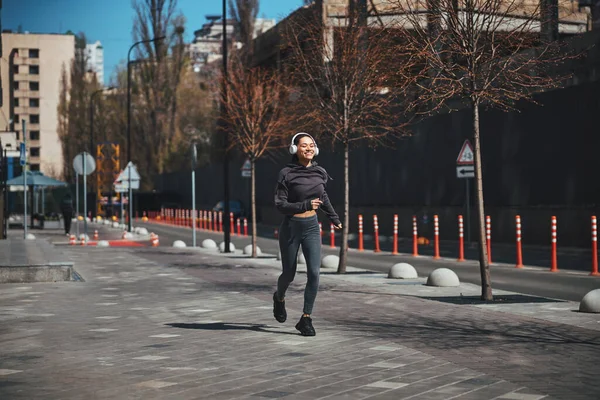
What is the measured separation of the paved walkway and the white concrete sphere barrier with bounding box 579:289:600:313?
0.53ft

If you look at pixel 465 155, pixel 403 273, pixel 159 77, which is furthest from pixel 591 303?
pixel 159 77

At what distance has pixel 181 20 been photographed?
3017 inches

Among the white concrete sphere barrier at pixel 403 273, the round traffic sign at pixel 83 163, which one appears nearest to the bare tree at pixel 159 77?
the round traffic sign at pixel 83 163

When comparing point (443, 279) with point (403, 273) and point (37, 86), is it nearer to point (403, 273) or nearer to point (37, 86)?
point (403, 273)

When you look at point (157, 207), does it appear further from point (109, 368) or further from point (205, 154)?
point (109, 368)

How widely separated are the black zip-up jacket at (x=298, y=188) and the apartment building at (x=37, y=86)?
14016 cm

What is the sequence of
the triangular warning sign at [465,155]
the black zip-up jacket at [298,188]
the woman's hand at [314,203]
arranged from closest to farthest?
1. the woman's hand at [314,203]
2. the black zip-up jacket at [298,188]
3. the triangular warning sign at [465,155]

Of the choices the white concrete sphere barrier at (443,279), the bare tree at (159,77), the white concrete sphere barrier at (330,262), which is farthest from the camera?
the bare tree at (159,77)

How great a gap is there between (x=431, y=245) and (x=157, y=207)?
4648 centimetres

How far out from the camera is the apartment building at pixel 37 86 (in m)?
148

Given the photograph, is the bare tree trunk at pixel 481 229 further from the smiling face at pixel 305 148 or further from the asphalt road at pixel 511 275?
the smiling face at pixel 305 148

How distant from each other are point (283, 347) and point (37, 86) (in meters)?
146

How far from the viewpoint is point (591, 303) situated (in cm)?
1225

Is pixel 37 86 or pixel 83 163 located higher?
pixel 37 86
